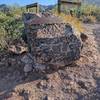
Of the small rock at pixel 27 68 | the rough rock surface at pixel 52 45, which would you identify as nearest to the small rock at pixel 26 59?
the small rock at pixel 27 68

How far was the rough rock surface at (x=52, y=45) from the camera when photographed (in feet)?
19.3

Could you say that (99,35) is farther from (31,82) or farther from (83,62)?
(31,82)

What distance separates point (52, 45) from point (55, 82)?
2.09ft

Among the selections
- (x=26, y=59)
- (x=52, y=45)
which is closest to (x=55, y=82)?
(x=52, y=45)

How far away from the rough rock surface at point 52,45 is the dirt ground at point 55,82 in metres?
0.19

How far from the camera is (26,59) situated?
6367 mm

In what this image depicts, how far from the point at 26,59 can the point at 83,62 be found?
1063mm

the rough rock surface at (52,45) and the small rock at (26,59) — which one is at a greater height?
the rough rock surface at (52,45)

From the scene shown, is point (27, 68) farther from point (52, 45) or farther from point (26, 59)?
point (52, 45)

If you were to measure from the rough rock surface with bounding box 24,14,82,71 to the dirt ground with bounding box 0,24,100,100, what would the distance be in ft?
0.62

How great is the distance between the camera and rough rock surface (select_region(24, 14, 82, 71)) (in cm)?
589

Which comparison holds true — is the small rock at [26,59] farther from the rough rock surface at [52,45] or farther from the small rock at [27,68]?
the rough rock surface at [52,45]

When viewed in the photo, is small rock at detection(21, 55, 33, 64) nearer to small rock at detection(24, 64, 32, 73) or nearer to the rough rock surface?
small rock at detection(24, 64, 32, 73)

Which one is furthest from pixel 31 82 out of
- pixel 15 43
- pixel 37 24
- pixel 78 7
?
pixel 78 7
